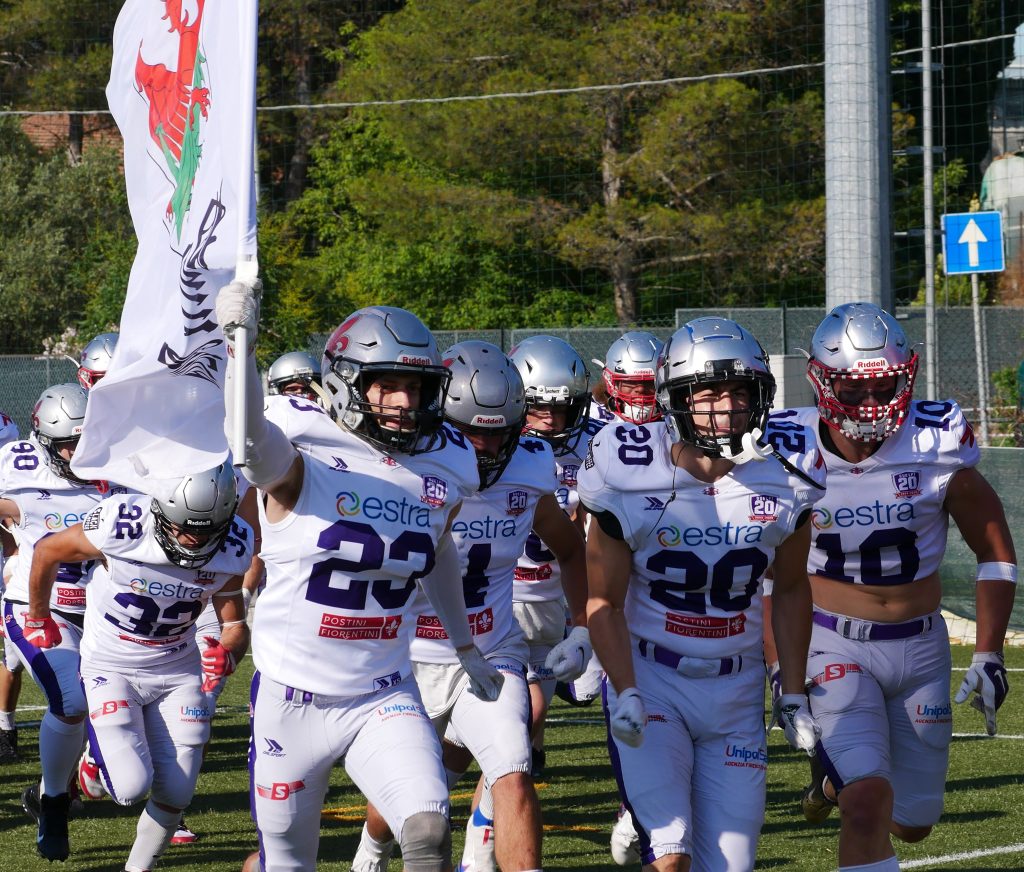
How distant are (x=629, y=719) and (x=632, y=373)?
3.84 m

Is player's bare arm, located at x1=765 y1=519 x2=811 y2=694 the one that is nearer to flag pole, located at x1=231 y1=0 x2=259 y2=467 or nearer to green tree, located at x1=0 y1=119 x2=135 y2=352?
flag pole, located at x1=231 y1=0 x2=259 y2=467

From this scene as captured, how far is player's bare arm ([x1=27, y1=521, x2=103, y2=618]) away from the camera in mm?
6531

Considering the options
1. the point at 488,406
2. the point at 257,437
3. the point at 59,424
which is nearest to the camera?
the point at 257,437

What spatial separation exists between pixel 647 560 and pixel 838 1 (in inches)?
266

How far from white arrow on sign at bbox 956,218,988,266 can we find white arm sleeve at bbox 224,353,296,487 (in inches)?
415

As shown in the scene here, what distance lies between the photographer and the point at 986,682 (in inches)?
212

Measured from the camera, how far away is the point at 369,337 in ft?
15.2

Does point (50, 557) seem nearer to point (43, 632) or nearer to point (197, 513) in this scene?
point (43, 632)

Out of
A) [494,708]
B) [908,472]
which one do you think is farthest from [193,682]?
[908,472]

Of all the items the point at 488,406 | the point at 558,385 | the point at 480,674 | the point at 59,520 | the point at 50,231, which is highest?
the point at 50,231

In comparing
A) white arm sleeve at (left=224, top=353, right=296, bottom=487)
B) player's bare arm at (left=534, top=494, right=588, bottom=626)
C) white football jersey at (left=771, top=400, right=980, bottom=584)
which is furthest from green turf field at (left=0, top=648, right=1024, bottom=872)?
white arm sleeve at (left=224, top=353, right=296, bottom=487)

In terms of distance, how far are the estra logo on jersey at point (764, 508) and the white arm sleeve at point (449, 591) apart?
2.87 ft

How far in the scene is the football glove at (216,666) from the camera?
673cm

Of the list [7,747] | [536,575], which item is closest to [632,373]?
[536,575]
